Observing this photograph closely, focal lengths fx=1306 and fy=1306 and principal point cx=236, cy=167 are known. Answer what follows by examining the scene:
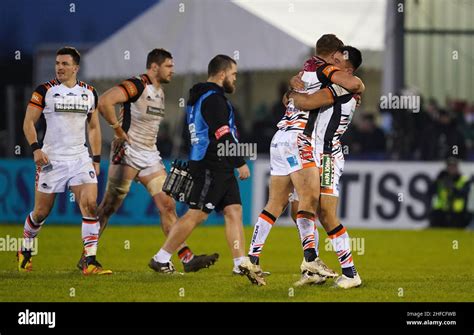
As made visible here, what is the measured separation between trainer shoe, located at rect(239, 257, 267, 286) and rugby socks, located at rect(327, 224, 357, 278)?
78cm

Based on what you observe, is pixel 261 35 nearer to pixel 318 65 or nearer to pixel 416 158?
pixel 416 158

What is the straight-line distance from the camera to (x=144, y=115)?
14672 millimetres

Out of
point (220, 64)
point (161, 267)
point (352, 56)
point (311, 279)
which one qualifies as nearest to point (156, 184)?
point (161, 267)

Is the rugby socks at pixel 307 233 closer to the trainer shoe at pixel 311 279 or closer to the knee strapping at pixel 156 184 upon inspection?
the trainer shoe at pixel 311 279

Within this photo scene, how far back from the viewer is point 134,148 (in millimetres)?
14664

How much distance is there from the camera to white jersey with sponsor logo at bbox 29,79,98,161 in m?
13.7

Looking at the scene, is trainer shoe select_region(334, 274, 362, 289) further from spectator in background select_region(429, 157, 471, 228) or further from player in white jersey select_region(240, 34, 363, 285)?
spectator in background select_region(429, 157, 471, 228)

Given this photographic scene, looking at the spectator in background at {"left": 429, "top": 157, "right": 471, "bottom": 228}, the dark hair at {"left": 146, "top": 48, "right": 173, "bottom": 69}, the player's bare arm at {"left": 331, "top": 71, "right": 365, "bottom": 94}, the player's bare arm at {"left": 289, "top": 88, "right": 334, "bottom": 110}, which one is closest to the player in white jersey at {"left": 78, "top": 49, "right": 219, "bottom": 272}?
the dark hair at {"left": 146, "top": 48, "right": 173, "bottom": 69}

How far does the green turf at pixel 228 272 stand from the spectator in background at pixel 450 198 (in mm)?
922

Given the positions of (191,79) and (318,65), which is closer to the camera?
(318,65)

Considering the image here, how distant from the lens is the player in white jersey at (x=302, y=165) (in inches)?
497
